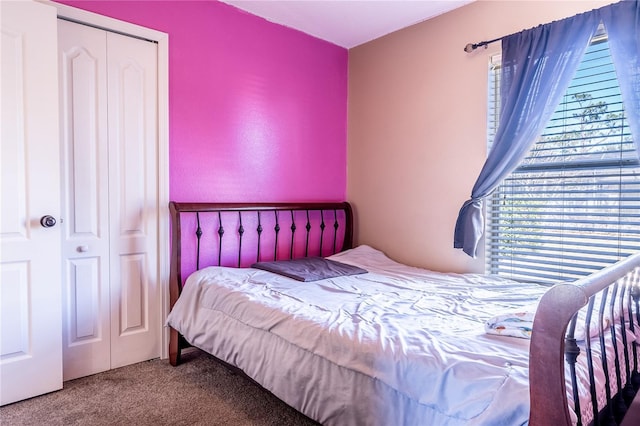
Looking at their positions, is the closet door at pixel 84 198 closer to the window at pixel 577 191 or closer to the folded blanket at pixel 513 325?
the folded blanket at pixel 513 325

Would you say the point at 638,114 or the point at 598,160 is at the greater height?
the point at 638,114

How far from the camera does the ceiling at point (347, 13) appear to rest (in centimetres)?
261

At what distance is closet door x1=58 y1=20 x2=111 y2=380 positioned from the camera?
2137 mm

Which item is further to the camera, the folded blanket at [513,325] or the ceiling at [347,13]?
the ceiling at [347,13]

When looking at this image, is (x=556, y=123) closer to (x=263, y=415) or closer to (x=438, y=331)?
(x=438, y=331)

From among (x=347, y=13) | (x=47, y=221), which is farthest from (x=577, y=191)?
(x=47, y=221)

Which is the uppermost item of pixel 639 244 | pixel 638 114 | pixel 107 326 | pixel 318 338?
pixel 638 114

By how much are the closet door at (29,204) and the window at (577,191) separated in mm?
2511

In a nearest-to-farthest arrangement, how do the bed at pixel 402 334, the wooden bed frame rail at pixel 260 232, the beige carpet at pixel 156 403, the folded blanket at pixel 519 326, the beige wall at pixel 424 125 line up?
the bed at pixel 402 334, the folded blanket at pixel 519 326, the beige carpet at pixel 156 403, the wooden bed frame rail at pixel 260 232, the beige wall at pixel 424 125

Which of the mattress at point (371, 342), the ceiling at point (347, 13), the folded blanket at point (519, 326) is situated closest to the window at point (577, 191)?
the mattress at point (371, 342)

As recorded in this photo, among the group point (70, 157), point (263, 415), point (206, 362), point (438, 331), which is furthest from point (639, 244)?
point (70, 157)

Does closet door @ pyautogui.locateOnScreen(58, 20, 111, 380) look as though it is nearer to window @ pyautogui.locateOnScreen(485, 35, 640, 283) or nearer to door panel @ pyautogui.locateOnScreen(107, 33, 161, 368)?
door panel @ pyautogui.locateOnScreen(107, 33, 161, 368)

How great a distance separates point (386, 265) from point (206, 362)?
1356 millimetres

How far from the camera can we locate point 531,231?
2346 mm
